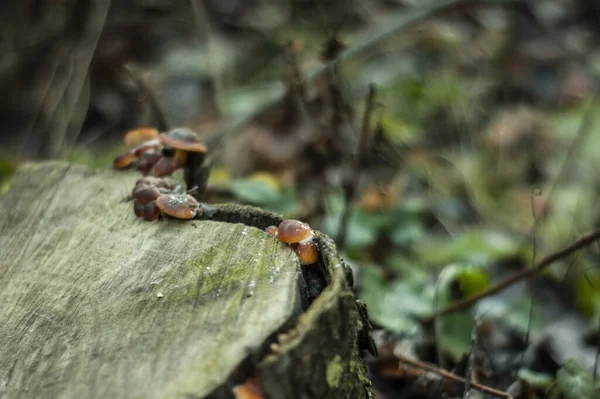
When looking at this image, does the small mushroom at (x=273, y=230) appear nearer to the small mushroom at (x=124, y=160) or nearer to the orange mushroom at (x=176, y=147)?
the orange mushroom at (x=176, y=147)

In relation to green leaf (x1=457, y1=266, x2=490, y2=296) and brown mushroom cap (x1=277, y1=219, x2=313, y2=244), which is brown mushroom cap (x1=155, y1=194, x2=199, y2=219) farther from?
green leaf (x1=457, y1=266, x2=490, y2=296)

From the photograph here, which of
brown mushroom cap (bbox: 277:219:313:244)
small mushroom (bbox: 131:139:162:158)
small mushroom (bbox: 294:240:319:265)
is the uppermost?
brown mushroom cap (bbox: 277:219:313:244)

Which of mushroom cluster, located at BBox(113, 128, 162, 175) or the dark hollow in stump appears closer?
the dark hollow in stump

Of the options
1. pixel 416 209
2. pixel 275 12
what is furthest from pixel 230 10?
pixel 416 209

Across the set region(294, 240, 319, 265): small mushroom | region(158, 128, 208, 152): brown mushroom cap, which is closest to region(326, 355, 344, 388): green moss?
region(294, 240, 319, 265): small mushroom

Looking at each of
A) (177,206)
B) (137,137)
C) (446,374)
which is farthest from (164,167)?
(446,374)

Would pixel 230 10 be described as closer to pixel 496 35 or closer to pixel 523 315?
pixel 496 35
